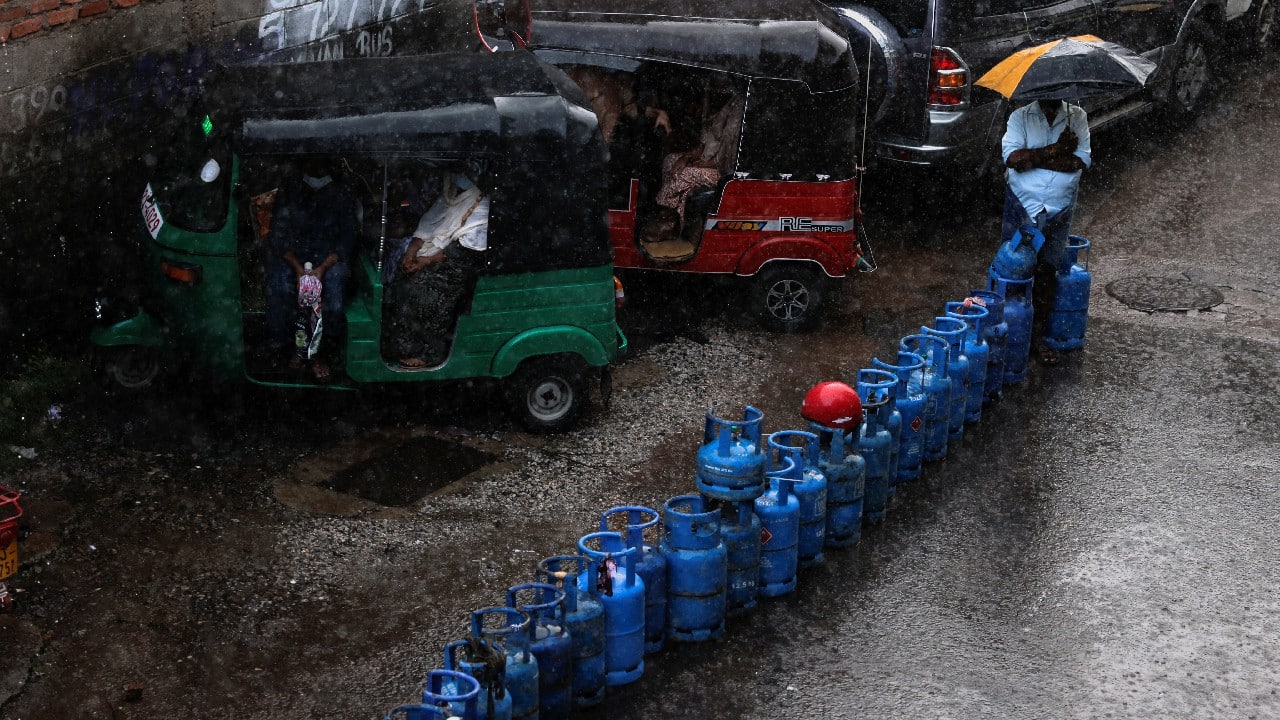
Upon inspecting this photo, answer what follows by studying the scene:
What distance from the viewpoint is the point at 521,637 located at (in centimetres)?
521

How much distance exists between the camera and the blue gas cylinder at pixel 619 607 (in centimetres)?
570

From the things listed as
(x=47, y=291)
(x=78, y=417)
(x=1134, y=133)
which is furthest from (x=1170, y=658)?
(x=1134, y=133)

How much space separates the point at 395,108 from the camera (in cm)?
755

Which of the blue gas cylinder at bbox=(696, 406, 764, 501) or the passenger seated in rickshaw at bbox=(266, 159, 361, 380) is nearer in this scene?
the blue gas cylinder at bbox=(696, 406, 764, 501)

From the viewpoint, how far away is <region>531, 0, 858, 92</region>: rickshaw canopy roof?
926 centimetres

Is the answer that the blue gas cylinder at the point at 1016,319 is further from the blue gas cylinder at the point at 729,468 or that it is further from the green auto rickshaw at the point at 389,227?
the blue gas cylinder at the point at 729,468

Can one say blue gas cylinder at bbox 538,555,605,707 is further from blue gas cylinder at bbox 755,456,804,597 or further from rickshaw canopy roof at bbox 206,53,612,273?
rickshaw canopy roof at bbox 206,53,612,273

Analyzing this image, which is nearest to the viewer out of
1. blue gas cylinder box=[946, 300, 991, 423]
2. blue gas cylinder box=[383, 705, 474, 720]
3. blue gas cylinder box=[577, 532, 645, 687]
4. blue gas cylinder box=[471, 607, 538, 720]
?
blue gas cylinder box=[383, 705, 474, 720]

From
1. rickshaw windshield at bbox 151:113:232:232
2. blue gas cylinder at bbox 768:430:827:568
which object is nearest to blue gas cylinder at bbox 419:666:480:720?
blue gas cylinder at bbox 768:430:827:568

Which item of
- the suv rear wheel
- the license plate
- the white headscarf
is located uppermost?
the suv rear wheel

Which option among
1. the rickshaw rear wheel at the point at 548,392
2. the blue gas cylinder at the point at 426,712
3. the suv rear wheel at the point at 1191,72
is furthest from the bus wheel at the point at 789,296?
the suv rear wheel at the point at 1191,72

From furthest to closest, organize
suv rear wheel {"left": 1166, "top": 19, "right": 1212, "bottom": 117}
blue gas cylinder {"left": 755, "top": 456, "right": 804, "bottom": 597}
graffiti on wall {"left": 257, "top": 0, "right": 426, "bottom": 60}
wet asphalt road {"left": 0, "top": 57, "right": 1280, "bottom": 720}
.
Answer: suv rear wheel {"left": 1166, "top": 19, "right": 1212, "bottom": 117}
graffiti on wall {"left": 257, "top": 0, "right": 426, "bottom": 60}
blue gas cylinder {"left": 755, "top": 456, "right": 804, "bottom": 597}
wet asphalt road {"left": 0, "top": 57, "right": 1280, "bottom": 720}

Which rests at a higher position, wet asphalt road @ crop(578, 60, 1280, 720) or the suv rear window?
the suv rear window

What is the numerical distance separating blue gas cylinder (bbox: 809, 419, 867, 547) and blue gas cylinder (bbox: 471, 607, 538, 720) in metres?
2.17
